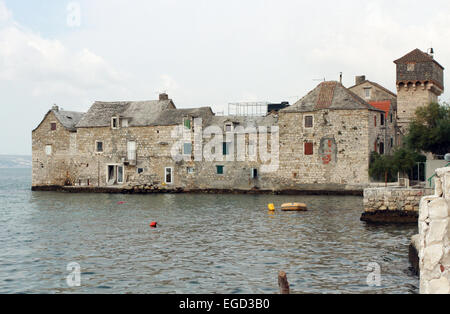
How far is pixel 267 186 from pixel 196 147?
8618 mm

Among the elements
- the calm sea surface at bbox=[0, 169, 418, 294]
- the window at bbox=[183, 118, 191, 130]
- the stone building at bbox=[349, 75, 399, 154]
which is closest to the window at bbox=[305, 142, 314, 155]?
the stone building at bbox=[349, 75, 399, 154]

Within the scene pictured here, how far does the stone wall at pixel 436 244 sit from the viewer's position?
28.5ft

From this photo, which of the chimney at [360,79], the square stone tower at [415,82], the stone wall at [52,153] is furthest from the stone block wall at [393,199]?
the stone wall at [52,153]

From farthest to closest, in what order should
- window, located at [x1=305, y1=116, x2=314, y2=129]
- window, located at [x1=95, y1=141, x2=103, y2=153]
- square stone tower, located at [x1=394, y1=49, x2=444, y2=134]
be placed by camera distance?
window, located at [x1=95, y1=141, x2=103, y2=153] < square stone tower, located at [x1=394, y1=49, x2=444, y2=134] < window, located at [x1=305, y1=116, x2=314, y2=129]

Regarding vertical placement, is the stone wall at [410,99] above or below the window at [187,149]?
above

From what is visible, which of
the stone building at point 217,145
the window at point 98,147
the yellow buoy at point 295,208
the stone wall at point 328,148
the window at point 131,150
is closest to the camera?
Result: the yellow buoy at point 295,208

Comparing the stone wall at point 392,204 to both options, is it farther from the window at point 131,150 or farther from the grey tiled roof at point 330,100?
the window at point 131,150

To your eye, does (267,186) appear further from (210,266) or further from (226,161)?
(210,266)

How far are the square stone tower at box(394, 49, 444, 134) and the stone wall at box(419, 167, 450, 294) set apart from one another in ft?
149

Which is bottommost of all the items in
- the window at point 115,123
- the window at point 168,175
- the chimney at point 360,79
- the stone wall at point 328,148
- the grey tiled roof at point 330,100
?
the window at point 168,175

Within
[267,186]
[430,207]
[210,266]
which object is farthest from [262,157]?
[430,207]

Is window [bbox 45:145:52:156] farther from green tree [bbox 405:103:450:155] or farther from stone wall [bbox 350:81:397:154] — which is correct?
green tree [bbox 405:103:450:155]

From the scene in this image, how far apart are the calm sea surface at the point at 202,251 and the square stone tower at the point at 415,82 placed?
2229 centimetres

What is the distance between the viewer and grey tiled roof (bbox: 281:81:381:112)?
4784 centimetres
